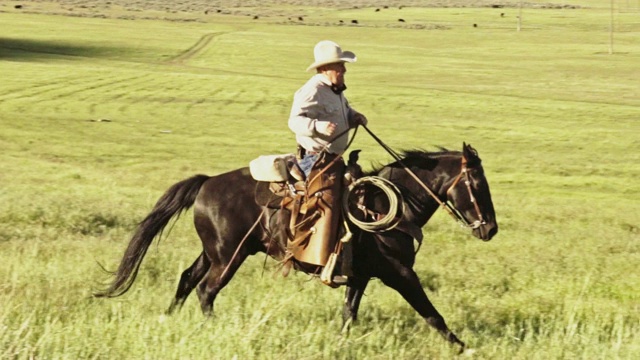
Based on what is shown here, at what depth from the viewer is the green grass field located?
8.33 m

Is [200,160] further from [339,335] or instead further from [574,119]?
[339,335]

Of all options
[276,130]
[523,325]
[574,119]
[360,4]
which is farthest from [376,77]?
[360,4]

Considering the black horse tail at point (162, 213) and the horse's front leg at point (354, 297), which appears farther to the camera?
the black horse tail at point (162, 213)

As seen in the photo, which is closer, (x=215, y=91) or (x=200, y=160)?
(x=200, y=160)

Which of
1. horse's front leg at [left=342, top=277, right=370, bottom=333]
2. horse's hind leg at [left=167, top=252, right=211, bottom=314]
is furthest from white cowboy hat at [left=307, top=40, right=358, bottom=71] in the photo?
horse's hind leg at [left=167, top=252, right=211, bottom=314]

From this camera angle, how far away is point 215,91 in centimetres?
5059

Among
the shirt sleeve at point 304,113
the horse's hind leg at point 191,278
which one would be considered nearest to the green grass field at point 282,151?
the horse's hind leg at point 191,278

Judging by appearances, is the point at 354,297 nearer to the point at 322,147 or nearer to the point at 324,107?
the point at 322,147

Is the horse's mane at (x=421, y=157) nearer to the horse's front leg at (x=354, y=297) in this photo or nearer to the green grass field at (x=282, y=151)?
the horse's front leg at (x=354, y=297)

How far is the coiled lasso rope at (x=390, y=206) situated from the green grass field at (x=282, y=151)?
30.0 inches

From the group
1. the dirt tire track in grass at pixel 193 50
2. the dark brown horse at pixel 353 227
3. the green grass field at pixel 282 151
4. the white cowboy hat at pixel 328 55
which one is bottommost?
the dirt tire track in grass at pixel 193 50

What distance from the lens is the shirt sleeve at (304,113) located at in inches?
357

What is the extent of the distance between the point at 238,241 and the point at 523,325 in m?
2.61

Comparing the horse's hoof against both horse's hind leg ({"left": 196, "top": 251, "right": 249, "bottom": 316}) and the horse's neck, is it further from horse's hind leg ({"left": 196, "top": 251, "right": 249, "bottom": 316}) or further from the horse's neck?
horse's hind leg ({"left": 196, "top": 251, "right": 249, "bottom": 316})
